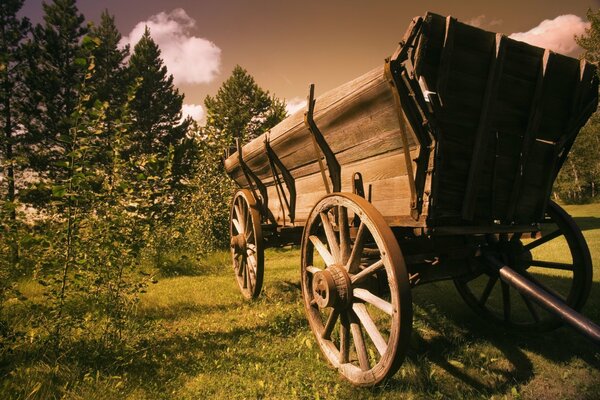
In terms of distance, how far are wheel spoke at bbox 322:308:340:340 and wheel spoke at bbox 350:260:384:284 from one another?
0.30m

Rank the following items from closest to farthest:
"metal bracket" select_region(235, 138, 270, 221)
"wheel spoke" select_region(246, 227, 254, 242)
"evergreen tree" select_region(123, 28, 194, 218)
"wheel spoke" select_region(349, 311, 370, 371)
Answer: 1. "wheel spoke" select_region(349, 311, 370, 371)
2. "metal bracket" select_region(235, 138, 270, 221)
3. "wheel spoke" select_region(246, 227, 254, 242)
4. "evergreen tree" select_region(123, 28, 194, 218)

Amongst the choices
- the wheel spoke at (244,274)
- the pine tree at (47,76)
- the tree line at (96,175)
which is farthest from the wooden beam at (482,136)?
the pine tree at (47,76)

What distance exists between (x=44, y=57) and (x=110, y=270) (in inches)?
731

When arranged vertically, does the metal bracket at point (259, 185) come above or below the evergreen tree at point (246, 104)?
below

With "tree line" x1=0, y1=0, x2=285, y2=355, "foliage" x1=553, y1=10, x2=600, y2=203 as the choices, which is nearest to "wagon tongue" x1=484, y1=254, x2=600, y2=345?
"tree line" x1=0, y1=0, x2=285, y2=355

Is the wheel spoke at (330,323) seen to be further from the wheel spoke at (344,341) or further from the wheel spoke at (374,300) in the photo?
the wheel spoke at (374,300)

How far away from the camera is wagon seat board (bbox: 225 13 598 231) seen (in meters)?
1.89

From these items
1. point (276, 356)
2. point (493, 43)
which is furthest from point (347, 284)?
point (493, 43)

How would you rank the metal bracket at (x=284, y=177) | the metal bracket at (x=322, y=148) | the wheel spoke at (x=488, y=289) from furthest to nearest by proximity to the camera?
1. the metal bracket at (x=284, y=177)
2. the wheel spoke at (x=488, y=289)
3. the metal bracket at (x=322, y=148)

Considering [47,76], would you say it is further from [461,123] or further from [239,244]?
[461,123]

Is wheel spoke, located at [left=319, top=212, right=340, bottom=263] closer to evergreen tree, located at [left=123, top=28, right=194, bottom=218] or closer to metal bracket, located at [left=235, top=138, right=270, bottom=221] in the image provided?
metal bracket, located at [left=235, top=138, right=270, bottom=221]

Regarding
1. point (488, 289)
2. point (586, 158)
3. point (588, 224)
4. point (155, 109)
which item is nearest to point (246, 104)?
point (155, 109)

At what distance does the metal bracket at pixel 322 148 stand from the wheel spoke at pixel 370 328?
38.4 inches

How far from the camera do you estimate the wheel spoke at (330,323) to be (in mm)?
2487
